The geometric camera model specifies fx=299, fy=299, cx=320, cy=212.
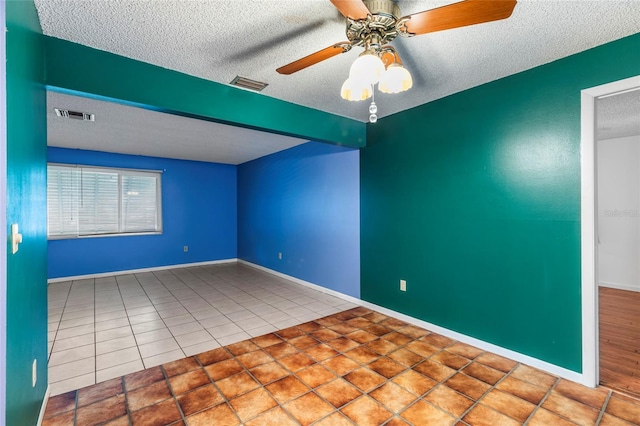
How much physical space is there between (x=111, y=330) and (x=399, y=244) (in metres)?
3.23

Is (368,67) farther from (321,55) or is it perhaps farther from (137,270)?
(137,270)

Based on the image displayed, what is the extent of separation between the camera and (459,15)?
1290 millimetres

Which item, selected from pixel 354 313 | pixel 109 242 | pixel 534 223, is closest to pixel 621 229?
pixel 534 223

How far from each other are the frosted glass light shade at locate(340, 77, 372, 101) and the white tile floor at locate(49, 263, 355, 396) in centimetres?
247

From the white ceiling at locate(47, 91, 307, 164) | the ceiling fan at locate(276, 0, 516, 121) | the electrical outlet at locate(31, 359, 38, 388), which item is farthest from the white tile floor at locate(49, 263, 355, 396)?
the ceiling fan at locate(276, 0, 516, 121)

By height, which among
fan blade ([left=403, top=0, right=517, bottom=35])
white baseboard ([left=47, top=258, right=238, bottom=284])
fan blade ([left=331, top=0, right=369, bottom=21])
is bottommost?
white baseboard ([left=47, top=258, right=238, bottom=284])

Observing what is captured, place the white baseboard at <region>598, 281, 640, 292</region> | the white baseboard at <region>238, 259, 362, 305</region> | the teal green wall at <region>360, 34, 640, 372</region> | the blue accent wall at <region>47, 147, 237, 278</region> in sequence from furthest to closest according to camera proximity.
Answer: the blue accent wall at <region>47, 147, 237, 278</region> < the white baseboard at <region>598, 281, 640, 292</region> < the white baseboard at <region>238, 259, 362, 305</region> < the teal green wall at <region>360, 34, 640, 372</region>

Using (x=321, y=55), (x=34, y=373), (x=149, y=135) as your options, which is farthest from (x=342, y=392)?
(x=149, y=135)

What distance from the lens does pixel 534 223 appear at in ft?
7.93

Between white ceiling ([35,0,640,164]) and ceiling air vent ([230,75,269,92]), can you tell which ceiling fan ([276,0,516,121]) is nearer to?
white ceiling ([35,0,640,164])

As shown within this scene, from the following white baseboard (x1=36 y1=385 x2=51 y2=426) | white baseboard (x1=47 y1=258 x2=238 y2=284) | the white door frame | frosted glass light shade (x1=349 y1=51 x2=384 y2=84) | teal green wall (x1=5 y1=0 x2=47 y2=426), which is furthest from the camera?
white baseboard (x1=47 y1=258 x2=238 y2=284)

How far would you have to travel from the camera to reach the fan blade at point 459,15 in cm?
120

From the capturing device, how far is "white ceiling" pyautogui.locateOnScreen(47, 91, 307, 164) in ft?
10.8

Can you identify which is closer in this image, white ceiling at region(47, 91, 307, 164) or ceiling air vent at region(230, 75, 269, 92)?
ceiling air vent at region(230, 75, 269, 92)
